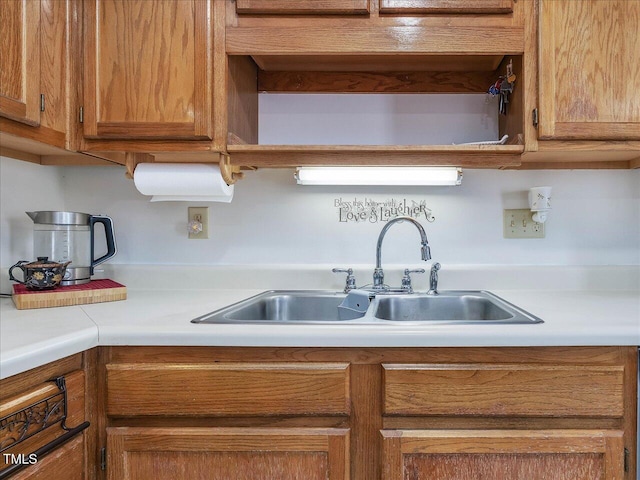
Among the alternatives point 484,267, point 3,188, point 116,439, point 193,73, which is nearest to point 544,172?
point 484,267

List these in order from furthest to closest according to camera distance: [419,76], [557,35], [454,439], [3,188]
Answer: [419,76]
[3,188]
[557,35]
[454,439]

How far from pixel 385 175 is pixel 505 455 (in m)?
0.84

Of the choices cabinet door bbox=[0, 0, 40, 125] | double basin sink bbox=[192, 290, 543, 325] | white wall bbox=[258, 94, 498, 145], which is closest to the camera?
cabinet door bbox=[0, 0, 40, 125]

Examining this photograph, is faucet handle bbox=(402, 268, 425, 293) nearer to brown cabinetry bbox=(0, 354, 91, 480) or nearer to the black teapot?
brown cabinetry bbox=(0, 354, 91, 480)

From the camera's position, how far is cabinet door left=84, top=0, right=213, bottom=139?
1154mm

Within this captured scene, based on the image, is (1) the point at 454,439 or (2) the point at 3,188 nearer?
(1) the point at 454,439

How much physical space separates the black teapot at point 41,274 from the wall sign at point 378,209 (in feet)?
2.97

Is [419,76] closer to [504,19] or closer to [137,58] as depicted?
[504,19]

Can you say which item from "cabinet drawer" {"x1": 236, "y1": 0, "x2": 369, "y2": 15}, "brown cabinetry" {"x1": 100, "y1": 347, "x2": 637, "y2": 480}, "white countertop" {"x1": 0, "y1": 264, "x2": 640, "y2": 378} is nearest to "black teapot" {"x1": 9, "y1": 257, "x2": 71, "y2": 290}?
"white countertop" {"x1": 0, "y1": 264, "x2": 640, "y2": 378}

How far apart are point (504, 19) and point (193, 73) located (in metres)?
0.87

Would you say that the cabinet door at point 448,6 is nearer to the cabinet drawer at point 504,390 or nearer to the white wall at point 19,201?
the cabinet drawer at point 504,390

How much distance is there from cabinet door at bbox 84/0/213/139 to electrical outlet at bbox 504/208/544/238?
3.46ft

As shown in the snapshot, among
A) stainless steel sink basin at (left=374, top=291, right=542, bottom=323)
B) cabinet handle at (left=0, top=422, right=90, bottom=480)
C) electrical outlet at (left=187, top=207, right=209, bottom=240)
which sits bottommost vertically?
cabinet handle at (left=0, top=422, right=90, bottom=480)

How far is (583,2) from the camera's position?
3.72ft
